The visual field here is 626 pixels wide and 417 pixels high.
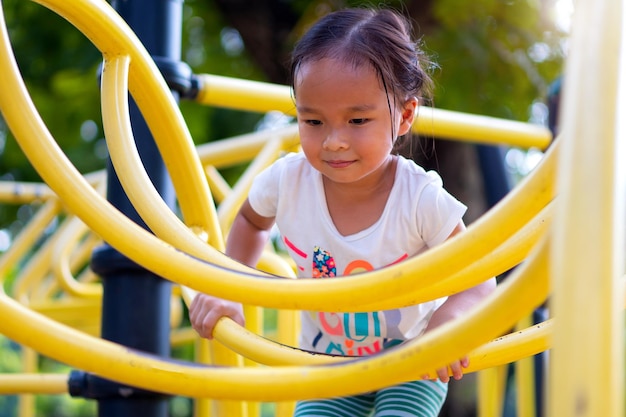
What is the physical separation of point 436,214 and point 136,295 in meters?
0.64

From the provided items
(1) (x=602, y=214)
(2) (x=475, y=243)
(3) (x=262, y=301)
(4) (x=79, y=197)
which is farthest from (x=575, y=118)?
(4) (x=79, y=197)

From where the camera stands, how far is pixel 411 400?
156 cm

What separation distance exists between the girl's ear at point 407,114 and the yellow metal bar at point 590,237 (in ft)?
3.04

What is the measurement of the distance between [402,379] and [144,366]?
277mm

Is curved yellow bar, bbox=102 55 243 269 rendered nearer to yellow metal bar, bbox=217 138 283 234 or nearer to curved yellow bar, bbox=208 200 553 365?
curved yellow bar, bbox=208 200 553 365

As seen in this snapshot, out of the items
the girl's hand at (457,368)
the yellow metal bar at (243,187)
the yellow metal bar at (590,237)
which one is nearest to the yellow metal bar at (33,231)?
the yellow metal bar at (243,187)

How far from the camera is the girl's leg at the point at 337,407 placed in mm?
1628

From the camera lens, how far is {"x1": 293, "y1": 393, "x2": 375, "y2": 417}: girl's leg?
1.63 m

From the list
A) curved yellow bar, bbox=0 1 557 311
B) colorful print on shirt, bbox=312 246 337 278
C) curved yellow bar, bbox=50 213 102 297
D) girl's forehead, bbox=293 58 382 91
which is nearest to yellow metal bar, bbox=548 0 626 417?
curved yellow bar, bbox=0 1 557 311

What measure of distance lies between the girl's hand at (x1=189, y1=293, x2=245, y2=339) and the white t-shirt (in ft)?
0.81

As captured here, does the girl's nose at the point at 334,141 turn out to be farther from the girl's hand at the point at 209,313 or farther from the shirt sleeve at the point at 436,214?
the girl's hand at the point at 209,313

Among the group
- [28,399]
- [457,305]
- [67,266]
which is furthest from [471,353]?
[28,399]

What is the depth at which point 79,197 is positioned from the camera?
1122 mm

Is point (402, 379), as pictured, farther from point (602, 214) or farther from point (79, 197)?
point (79, 197)
